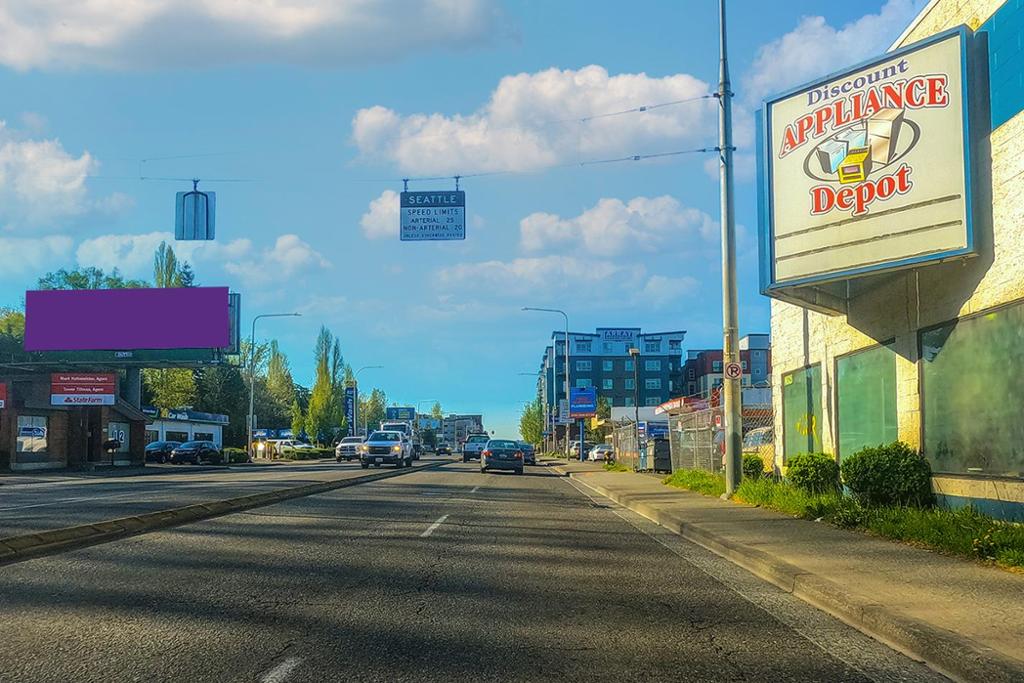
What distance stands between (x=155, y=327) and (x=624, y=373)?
3625 inches

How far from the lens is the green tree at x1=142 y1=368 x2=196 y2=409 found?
279 ft

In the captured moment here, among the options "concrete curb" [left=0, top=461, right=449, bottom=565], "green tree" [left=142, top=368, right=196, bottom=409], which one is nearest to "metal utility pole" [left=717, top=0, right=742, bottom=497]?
"concrete curb" [left=0, top=461, right=449, bottom=565]

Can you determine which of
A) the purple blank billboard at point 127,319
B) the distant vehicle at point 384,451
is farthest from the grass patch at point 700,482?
the purple blank billboard at point 127,319

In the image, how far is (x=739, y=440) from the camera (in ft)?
→ 58.8

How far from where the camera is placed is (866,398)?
15820mm

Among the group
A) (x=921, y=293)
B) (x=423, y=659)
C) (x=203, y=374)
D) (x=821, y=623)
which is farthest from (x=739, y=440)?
(x=203, y=374)

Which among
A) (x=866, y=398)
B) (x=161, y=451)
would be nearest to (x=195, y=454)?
(x=161, y=451)

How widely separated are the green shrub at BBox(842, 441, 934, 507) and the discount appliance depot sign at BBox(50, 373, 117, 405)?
38.7 meters

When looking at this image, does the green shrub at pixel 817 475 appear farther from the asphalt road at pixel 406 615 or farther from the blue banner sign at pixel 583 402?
the blue banner sign at pixel 583 402

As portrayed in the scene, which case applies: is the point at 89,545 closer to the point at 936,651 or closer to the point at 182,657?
the point at 182,657

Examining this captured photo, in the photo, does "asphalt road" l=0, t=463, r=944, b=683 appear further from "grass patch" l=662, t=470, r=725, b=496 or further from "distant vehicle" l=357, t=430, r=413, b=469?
"distant vehicle" l=357, t=430, r=413, b=469

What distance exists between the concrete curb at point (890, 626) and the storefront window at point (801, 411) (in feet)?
27.2

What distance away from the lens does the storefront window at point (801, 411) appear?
60.9 feet

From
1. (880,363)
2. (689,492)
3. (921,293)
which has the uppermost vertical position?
(921,293)
